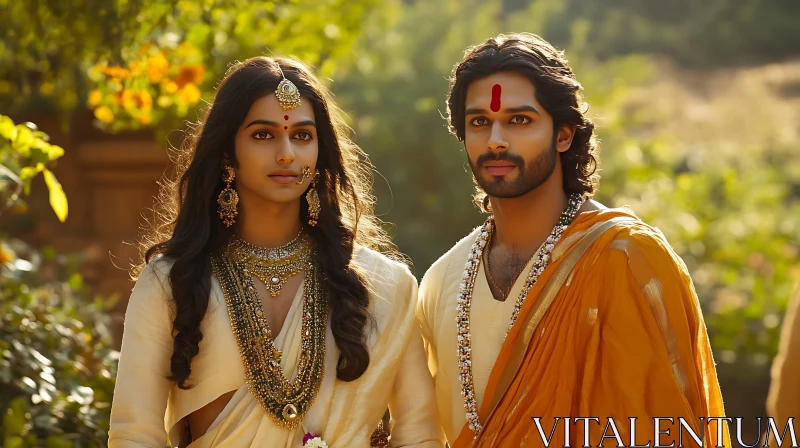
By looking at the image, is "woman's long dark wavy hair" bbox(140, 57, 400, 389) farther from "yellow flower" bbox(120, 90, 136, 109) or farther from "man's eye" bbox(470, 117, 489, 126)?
"yellow flower" bbox(120, 90, 136, 109)

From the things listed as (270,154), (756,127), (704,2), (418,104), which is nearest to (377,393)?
(270,154)

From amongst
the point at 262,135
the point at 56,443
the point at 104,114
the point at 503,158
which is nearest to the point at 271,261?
the point at 262,135

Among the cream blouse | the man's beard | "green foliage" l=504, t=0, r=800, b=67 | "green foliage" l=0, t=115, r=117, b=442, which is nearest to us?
the cream blouse

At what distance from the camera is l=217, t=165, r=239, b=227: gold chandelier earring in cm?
371

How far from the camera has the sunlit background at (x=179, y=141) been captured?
4.78 m

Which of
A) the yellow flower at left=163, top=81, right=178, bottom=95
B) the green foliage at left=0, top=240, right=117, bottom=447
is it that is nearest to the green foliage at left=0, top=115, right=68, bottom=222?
the green foliage at left=0, top=240, right=117, bottom=447

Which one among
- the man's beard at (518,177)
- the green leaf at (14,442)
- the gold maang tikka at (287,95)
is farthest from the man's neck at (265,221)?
the green leaf at (14,442)

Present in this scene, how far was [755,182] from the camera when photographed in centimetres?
1165

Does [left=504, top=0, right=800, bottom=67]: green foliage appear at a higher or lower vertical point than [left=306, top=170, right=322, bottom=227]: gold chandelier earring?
higher

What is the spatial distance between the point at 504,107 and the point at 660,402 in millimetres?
1133

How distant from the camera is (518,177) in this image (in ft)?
12.5

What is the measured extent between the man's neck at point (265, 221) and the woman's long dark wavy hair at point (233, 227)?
6 cm

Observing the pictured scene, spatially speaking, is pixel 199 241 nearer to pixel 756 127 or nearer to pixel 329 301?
pixel 329 301

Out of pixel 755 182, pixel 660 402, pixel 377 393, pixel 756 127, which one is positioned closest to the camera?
pixel 660 402
